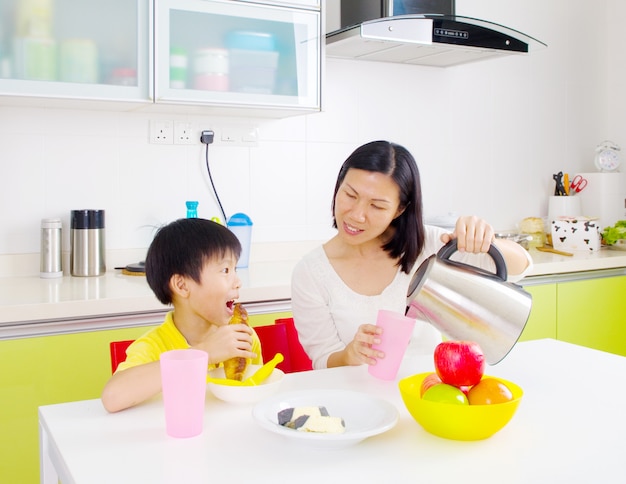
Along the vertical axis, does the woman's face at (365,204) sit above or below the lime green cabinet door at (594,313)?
above

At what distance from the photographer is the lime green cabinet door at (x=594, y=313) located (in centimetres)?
296

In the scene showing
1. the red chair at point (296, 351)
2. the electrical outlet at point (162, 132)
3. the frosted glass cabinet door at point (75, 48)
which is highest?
the frosted glass cabinet door at point (75, 48)

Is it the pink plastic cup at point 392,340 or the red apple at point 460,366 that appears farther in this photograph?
the pink plastic cup at point 392,340

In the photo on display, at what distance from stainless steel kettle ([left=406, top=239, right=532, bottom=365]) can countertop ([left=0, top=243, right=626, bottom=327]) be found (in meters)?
1.08

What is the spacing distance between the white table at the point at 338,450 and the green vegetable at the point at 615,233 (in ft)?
7.13

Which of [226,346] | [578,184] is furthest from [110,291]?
[578,184]

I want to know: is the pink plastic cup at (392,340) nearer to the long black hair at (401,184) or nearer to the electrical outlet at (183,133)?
the long black hair at (401,184)

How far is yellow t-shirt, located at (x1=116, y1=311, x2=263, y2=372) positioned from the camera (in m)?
1.32

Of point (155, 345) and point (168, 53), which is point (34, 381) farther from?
point (168, 53)

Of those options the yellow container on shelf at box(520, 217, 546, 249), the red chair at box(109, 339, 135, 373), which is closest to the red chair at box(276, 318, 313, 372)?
the red chair at box(109, 339, 135, 373)

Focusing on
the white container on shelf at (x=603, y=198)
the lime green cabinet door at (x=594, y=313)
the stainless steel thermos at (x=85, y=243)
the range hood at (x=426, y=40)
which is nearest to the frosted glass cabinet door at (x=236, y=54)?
the range hood at (x=426, y=40)

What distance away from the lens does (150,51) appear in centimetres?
235

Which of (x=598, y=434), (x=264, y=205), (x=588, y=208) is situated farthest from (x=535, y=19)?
(x=598, y=434)

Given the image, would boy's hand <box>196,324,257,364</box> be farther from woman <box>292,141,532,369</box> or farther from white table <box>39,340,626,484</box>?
woman <box>292,141,532,369</box>
